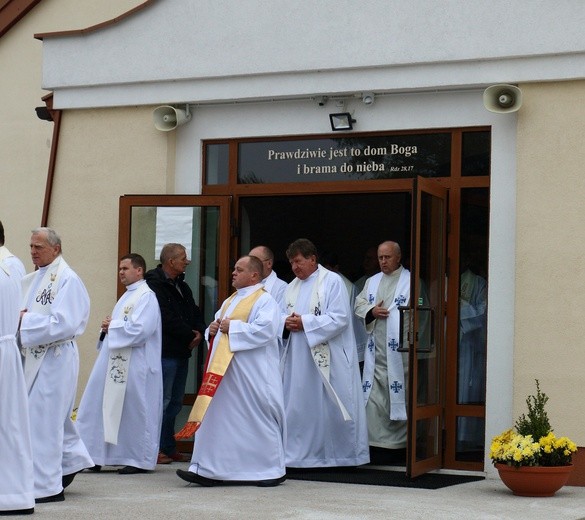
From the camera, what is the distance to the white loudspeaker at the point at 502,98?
39.5 ft

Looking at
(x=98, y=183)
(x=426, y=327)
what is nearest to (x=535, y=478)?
(x=426, y=327)

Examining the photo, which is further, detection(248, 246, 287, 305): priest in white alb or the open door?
detection(248, 246, 287, 305): priest in white alb

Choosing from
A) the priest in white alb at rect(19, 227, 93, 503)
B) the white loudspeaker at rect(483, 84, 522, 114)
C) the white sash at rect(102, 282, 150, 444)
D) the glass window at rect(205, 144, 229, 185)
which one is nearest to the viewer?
the priest in white alb at rect(19, 227, 93, 503)

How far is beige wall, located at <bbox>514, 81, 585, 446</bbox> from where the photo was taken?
38.7 feet

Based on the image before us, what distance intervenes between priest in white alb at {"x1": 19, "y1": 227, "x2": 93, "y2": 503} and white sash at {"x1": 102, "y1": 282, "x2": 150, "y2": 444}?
1714 millimetres

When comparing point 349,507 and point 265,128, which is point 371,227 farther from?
point 349,507

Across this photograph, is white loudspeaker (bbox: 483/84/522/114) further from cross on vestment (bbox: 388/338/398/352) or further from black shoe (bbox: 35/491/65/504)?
black shoe (bbox: 35/491/65/504)

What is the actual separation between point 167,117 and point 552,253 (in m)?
4.13

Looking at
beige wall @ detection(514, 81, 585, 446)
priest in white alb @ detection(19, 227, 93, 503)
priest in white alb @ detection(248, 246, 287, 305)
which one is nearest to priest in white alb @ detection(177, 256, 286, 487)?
priest in white alb @ detection(19, 227, 93, 503)

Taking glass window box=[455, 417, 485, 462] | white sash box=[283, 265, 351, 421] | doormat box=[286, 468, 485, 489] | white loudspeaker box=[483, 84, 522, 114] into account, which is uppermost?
white loudspeaker box=[483, 84, 522, 114]

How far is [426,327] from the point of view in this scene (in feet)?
40.2

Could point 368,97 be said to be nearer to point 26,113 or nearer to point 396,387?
point 396,387

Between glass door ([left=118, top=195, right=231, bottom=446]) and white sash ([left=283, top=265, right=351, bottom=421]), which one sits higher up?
glass door ([left=118, top=195, right=231, bottom=446])

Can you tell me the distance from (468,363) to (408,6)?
131 inches
